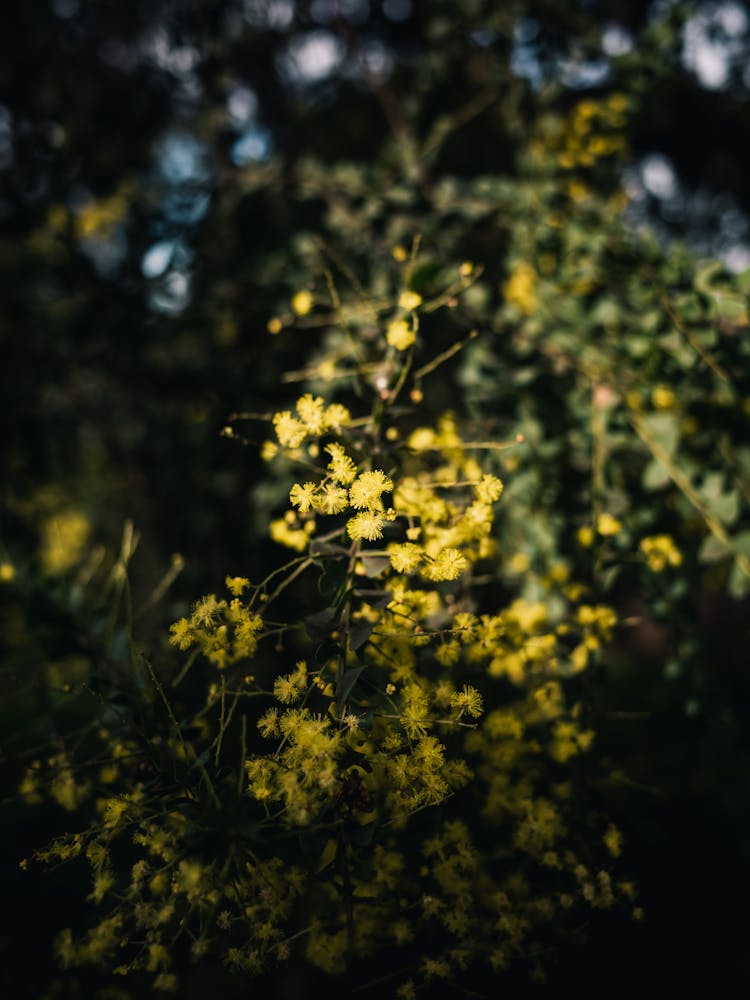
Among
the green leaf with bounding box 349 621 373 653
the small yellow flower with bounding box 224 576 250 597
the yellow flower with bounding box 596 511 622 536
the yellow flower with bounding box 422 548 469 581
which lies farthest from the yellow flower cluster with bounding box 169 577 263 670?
the yellow flower with bounding box 596 511 622 536

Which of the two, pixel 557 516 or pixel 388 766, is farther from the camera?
pixel 557 516

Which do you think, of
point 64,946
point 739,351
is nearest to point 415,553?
point 64,946

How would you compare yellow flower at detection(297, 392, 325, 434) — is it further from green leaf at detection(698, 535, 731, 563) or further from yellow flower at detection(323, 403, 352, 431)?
green leaf at detection(698, 535, 731, 563)

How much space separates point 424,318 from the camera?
4.61 ft

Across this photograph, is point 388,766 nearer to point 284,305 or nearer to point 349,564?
point 349,564

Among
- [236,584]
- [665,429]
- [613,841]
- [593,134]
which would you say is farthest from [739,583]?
[593,134]

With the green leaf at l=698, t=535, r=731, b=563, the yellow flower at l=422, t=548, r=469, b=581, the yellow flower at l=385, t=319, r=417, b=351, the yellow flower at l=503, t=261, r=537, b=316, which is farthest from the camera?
the yellow flower at l=503, t=261, r=537, b=316

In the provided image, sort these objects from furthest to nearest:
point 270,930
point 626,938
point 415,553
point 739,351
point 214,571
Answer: point 214,571 < point 739,351 < point 626,938 < point 415,553 < point 270,930

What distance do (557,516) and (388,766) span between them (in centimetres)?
96

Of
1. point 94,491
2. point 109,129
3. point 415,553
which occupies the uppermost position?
point 109,129

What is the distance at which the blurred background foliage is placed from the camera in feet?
4.34

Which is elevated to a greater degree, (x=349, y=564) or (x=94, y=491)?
(x=349, y=564)

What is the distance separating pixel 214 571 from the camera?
6.31 feet

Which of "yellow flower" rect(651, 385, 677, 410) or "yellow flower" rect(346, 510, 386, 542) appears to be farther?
"yellow flower" rect(651, 385, 677, 410)
